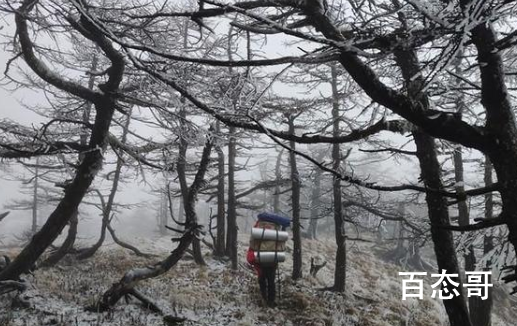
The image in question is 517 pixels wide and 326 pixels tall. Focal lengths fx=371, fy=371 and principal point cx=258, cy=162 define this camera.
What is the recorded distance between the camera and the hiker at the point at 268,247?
28.8ft

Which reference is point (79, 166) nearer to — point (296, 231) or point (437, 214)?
point (437, 214)

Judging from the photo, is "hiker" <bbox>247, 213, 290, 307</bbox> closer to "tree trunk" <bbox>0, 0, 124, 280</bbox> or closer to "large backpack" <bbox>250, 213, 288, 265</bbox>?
"large backpack" <bbox>250, 213, 288, 265</bbox>

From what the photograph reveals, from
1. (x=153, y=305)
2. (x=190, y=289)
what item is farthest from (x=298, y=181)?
(x=153, y=305)

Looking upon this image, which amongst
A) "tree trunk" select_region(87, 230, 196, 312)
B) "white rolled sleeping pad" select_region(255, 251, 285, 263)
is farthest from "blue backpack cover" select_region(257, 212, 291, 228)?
"tree trunk" select_region(87, 230, 196, 312)

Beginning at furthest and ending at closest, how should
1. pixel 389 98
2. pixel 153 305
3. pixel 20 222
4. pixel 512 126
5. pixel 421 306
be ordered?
pixel 20 222 → pixel 421 306 → pixel 153 305 → pixel 512 126 → pixel 389 98

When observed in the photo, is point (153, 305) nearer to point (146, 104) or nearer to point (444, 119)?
point (146, 104)

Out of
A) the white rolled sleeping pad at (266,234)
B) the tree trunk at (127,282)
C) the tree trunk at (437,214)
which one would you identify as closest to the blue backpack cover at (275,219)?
the white rolled sleeping pad at (266,234)

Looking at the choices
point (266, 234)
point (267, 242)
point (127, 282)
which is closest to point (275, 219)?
point (266, 234)

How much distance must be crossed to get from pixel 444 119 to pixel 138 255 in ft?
46.0

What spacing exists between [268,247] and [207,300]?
202 cm

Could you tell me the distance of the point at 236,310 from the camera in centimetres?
861

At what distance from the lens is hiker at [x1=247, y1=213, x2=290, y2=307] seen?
345 inches

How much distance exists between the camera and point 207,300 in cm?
909

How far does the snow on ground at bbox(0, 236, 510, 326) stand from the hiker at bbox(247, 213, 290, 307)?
0.76 m
